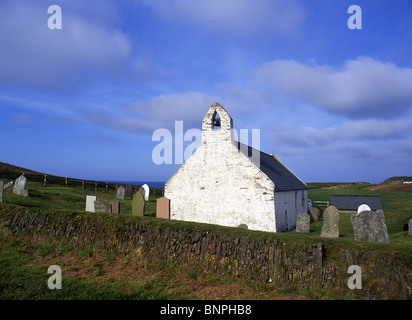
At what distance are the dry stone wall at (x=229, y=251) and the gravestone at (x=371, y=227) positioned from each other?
449 centimetres

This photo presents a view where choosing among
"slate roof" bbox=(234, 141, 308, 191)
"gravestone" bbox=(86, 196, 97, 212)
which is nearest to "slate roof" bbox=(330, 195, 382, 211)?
"slate roof" bbox=(234, 141, 308, 191)

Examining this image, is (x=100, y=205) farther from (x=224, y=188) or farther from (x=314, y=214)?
(x=314, y=214)

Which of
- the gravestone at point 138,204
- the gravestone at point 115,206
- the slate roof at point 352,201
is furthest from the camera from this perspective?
the slate roof at point 352,201

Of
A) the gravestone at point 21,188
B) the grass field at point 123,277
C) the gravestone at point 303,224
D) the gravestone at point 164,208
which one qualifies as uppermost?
the gravestone at point 21,188

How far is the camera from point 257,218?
18469mm

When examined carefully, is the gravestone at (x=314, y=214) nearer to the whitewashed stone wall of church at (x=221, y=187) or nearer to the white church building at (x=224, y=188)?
the white church building at (x=224, y=188)

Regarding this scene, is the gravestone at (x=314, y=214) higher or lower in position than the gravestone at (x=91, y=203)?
lower

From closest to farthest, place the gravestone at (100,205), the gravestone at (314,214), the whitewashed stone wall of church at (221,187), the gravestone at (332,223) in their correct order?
the gravestone at (332,223) → the gravestone at (100,205) → the whitewashed stone wall of church at (221,187) → the gravestone at (314,214)

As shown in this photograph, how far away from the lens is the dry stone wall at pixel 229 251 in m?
7.75

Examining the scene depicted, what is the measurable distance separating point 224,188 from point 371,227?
29.6ft

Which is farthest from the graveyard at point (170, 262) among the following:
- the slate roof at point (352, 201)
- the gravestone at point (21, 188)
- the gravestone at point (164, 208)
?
the slate roof at point (352, 201)

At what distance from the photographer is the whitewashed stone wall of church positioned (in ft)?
60.7
